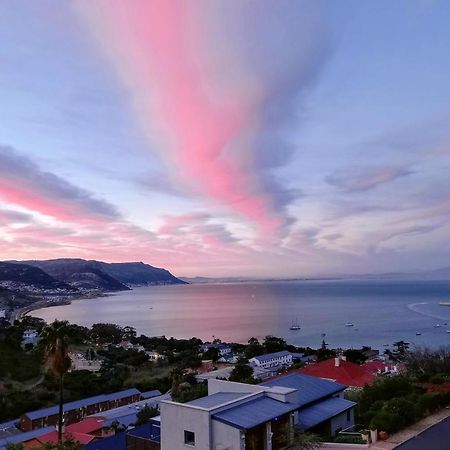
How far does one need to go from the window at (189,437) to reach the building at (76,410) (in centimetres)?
2041

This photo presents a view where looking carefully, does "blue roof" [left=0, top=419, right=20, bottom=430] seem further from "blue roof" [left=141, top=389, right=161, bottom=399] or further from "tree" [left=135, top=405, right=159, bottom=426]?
"blue roof" [left=141, top=389, right=161, bottom=399]

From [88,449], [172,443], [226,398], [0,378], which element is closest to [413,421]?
[226,398]

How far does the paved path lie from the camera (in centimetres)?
1281

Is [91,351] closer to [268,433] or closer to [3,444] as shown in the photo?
[3,444]

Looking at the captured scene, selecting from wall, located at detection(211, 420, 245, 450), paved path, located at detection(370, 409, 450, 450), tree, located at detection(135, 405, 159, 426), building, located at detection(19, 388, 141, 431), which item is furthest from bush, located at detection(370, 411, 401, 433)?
building, located at detection(19, 388, 141, 431)

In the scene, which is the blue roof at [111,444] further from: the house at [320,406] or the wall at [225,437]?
the wall at [225,437]

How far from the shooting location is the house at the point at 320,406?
49.3 ft

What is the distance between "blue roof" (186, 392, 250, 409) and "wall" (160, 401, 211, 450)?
1.07 ft

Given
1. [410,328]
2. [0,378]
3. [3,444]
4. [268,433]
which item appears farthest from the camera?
[410,328]

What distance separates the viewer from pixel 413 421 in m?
14.6

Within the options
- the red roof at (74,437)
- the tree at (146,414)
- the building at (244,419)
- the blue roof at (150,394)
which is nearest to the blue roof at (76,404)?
the blue roof at (150,394)

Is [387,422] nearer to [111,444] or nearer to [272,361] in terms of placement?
[111,444]

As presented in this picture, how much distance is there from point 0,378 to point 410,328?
Answer: 256ft

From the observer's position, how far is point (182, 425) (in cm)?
1305
